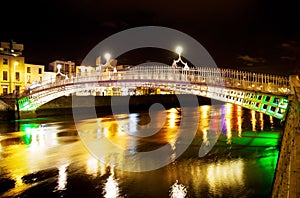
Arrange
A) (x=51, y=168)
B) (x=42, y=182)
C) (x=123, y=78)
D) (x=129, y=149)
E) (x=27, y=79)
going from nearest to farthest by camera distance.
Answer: (x=42, y=182)
(x=51, y=168)
(x=129, y=149)
(x=123, y=78)
(x=27, y=79)

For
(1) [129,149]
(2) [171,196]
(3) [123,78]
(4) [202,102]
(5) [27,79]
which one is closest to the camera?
(2) [171,196]

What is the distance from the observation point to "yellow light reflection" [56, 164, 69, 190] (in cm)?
1053

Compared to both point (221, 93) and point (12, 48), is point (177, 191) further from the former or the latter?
point (12, 48)

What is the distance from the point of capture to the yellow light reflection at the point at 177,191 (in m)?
Result: 9.43

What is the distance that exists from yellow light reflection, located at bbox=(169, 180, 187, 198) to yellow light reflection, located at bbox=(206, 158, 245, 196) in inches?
39.8

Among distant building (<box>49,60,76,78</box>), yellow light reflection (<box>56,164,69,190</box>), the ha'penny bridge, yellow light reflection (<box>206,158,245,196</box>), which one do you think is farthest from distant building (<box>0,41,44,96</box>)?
yellow light reflection (<box>206,158,245,196</box>)

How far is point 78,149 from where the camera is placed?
17.6m

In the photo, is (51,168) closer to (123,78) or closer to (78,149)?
(78,149)

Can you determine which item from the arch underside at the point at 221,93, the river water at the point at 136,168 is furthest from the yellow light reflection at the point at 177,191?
the arch underside at the point at 221,93

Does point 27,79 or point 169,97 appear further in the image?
point 169,97

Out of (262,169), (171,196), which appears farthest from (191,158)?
(171,196)

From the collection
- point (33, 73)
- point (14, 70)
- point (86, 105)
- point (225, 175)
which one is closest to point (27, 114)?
point (14, 70)

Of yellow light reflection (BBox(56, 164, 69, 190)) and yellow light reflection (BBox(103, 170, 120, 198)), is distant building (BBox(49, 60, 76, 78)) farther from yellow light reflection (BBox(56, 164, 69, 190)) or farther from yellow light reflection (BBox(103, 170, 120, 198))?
yellow light reflection (BBox(103, 170, 120, 198))

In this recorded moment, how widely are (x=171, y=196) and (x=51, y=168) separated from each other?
6.65 m
